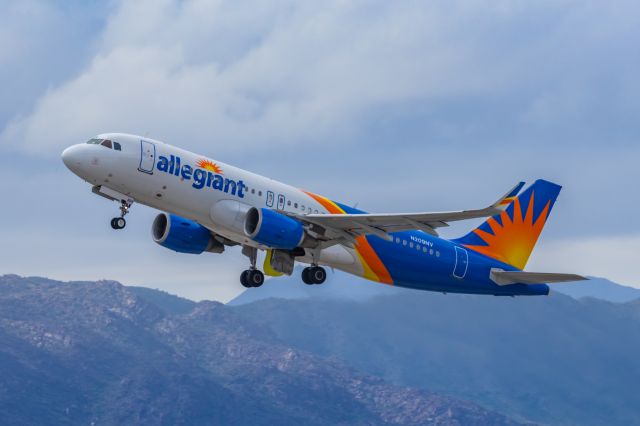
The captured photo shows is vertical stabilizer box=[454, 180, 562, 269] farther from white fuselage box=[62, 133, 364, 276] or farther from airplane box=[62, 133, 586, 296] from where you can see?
white fuselage box=[62, 133, 364, 276]

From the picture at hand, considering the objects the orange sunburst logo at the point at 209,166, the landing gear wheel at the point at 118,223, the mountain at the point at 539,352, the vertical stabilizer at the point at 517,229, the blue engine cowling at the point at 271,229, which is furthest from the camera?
the mountain at the point at 539,352

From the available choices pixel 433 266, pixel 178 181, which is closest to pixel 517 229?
pixel 433 266

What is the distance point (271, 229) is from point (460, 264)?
1337 cm

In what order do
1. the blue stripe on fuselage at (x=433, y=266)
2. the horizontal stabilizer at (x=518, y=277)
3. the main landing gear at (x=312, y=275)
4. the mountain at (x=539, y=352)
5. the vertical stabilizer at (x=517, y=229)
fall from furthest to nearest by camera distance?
1. the mountain at (x=539, y=352)
2. the vertical stabilizer at (x=517, y=229)
3. the horizontal stabilizer at (x=518, y=277)
4. the blue stripe on fuselage at (x=433, y=266)
5. the main landing gear at (x=312, y=275)

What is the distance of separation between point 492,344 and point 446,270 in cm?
12399

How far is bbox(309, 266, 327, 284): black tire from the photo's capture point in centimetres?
5625

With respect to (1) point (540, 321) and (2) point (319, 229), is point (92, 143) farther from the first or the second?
(1) point (540, 321)

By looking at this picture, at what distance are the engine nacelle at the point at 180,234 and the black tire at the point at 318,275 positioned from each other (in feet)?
20.7

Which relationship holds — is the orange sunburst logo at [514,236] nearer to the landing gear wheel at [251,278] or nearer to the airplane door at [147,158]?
the landing gear wheel at [251,278]

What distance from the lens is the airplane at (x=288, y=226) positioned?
5134 centimetres

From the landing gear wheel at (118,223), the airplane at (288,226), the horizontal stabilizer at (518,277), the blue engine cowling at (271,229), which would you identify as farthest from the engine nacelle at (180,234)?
the horizontal stabilizer at (518,277)

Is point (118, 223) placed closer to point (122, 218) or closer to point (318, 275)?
point (122, 218)

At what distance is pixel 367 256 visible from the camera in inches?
2292

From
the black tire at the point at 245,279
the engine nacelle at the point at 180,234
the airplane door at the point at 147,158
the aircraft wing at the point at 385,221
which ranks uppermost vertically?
the airplane door at the point at 147,158
